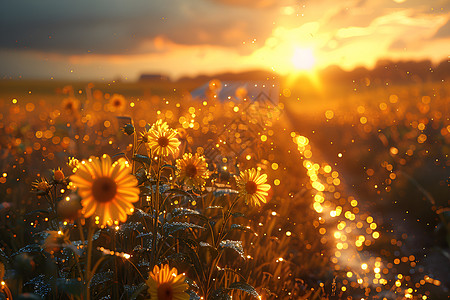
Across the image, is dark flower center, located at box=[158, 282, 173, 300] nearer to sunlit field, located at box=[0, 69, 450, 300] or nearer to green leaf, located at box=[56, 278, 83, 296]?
sunlit field, located at box=[0, 69, 450, 300]

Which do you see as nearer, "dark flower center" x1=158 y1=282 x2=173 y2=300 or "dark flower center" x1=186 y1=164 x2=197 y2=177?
"dark flower center" x1=158 y1=282 x2=173 y2=300

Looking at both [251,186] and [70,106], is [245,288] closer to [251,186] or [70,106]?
[251,186]

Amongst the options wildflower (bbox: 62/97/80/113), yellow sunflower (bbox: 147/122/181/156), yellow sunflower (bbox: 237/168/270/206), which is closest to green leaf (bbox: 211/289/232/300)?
yellow sunflower (bbox: 237/168/270/206)

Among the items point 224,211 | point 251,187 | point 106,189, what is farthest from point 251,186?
point 106,189

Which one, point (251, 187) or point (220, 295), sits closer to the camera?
point (220, 295)

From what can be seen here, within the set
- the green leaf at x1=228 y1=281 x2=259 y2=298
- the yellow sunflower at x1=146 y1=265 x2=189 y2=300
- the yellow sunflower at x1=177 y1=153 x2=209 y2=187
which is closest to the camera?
the yellow sunflower at x1=146 y1=265 x2=189 y2=300

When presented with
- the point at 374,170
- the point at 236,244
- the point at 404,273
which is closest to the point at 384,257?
the point at 404,273

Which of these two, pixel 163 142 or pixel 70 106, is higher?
pixel 70 106
